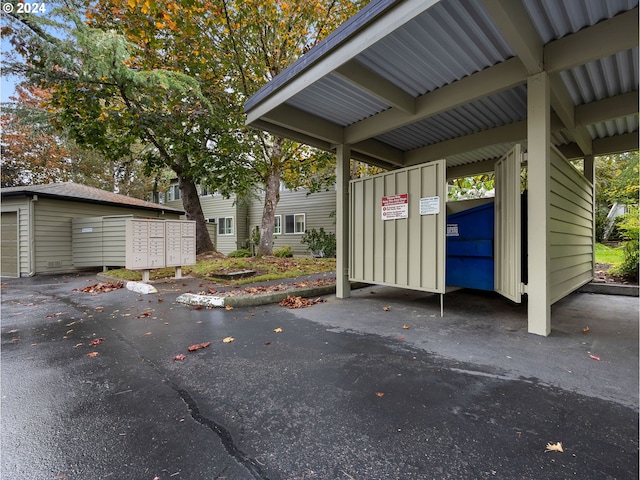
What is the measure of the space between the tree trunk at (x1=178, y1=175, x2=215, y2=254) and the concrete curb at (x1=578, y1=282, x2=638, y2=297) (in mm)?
12712

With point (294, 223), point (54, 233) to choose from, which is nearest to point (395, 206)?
point (54, 233)

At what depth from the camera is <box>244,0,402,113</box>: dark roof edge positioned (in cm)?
268

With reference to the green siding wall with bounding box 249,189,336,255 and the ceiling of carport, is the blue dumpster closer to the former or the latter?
the ceiling of carport

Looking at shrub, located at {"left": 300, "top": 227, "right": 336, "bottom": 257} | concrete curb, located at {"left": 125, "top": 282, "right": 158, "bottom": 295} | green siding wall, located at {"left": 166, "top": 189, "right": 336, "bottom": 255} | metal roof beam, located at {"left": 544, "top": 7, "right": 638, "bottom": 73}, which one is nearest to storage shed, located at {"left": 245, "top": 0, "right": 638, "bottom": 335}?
metal roof beam, located at {"left": 544, "top": 7, "right": 638, "bottom": 73}

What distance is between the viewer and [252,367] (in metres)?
2.63

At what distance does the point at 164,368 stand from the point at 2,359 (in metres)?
1.79

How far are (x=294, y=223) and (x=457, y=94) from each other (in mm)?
14539

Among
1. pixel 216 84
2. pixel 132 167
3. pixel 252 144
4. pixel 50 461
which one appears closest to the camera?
pixel 50 461

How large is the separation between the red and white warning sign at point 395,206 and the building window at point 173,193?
21.1 meters

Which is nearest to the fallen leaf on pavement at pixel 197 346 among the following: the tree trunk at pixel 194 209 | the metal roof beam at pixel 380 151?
the metal roof beam at pixel 380 151

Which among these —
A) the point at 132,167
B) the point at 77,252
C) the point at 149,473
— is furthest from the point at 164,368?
the point at 132,167

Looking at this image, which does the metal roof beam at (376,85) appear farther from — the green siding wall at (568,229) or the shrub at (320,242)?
the shrub at (320,242)

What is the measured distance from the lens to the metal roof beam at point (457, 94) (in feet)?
11.3

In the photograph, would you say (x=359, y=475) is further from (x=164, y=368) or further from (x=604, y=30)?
(x=604, y=30)
